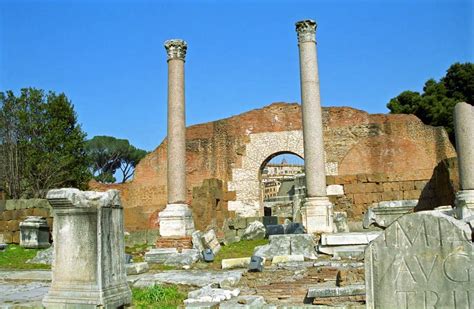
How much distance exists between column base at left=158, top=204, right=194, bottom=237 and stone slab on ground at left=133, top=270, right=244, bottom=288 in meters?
2.69

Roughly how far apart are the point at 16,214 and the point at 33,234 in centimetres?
201

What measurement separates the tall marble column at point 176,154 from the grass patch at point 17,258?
297 centimetres

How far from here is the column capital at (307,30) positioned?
12.7m

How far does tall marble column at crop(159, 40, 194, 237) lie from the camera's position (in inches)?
479

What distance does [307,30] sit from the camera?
12703mm

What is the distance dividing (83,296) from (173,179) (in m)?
7.93

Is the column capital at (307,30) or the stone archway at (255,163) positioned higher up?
the column capital at (307,30)

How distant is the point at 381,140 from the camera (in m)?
23.1

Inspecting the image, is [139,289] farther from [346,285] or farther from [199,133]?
[199,133]

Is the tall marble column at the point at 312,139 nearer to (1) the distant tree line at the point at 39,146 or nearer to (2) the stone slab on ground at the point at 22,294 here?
(2) the stone slab on ground at the point at 22,294

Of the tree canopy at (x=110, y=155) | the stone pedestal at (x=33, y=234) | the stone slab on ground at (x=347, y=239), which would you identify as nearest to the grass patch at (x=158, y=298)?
the stone slab on ground at (x=347, y=239)

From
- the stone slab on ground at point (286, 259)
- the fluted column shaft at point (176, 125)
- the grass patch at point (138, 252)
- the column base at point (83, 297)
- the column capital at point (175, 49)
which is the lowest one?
the grass patch at point (138, 252)

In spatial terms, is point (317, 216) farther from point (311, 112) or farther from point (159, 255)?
point (159, 255)

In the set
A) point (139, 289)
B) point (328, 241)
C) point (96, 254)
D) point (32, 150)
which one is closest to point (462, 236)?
point (96, 254)
